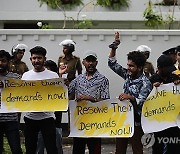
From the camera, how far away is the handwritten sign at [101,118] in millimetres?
6547

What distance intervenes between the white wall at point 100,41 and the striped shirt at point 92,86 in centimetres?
382

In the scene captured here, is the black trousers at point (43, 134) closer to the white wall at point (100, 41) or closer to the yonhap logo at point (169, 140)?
the yonhap logo at point (169, 140)

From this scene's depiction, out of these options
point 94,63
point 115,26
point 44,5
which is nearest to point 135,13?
point 115,26

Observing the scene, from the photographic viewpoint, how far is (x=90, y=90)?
6.64 m

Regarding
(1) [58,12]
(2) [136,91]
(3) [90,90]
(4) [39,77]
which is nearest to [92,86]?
(3) [90,90]

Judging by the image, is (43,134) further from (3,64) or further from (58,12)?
(58,12)

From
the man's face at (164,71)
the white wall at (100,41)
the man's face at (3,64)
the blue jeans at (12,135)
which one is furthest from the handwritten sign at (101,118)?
the white wall at (100,41)

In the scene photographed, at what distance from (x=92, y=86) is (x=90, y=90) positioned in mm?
59

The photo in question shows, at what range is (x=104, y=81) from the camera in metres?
6.70

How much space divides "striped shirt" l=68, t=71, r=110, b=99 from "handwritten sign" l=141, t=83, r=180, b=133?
63 centimetres

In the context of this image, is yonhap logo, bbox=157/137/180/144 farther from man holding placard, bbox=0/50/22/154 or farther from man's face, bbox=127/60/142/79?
man holding placard, bbox=0/50/22/154

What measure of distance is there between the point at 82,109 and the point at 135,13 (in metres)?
12.3

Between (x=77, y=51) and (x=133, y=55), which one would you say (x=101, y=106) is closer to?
(x=133, y=55)

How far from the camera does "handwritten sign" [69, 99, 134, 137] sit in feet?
21.5
